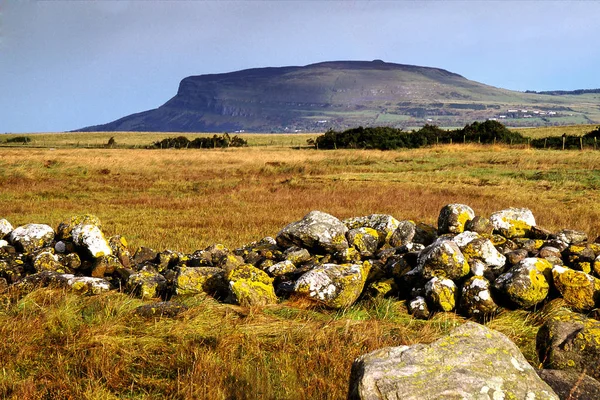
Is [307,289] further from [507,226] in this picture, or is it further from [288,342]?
[507,226]

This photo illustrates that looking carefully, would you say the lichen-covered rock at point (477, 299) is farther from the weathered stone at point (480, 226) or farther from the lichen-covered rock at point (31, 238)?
the lichen-covered rock at point (31, 238)

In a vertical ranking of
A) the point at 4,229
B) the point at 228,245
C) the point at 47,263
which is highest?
the point at 4,229

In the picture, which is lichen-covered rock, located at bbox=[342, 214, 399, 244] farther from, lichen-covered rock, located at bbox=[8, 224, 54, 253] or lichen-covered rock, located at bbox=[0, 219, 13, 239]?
lichen-covered rock, located at bbox=[0, 219, 13, 239]

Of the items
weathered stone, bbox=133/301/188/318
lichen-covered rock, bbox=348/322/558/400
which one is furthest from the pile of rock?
lichen-covered rock, bbox=348/322/558/400

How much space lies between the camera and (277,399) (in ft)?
14.9

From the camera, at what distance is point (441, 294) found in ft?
24.3

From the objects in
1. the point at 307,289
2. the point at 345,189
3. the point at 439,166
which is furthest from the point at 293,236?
the point at 439,166

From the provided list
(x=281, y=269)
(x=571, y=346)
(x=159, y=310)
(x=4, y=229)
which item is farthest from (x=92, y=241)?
(x=571, y=346)

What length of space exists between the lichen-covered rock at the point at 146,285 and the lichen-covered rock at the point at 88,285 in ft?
1.31

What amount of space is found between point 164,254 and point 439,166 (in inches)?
1207

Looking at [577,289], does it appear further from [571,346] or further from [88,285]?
[88,285]

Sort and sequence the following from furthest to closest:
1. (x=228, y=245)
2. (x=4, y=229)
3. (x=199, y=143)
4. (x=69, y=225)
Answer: (x=199, y=143) < (x=228, y=245) < (x=4, y=229) < (x=69, y=225)

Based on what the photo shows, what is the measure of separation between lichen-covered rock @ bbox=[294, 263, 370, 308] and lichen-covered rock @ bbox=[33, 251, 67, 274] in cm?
457

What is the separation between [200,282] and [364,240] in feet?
11.5
